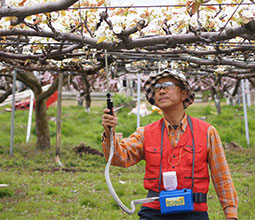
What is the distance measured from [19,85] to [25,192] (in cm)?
1322

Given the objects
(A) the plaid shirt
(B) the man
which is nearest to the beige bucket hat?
(B) the man

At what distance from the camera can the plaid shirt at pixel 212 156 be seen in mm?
2674

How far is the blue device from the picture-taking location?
2.47 m

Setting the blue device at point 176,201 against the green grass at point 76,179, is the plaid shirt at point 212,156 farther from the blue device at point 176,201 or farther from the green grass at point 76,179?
the green grass at point 76,179

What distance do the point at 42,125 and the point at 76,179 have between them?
286 cm

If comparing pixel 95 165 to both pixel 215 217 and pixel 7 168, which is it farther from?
pixel 215 217

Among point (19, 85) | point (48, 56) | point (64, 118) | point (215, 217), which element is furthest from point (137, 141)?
point (19, 85)

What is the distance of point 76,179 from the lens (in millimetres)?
7508

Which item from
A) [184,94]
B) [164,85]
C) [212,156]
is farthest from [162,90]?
[212,156]

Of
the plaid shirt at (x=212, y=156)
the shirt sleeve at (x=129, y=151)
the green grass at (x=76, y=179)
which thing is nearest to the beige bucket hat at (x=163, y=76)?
the plaid shirt at (x=212, y=156)

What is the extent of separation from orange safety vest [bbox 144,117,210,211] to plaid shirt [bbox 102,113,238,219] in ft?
0.16

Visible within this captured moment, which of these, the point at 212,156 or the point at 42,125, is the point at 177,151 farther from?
the point at 42,125

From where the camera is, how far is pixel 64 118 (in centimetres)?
1437

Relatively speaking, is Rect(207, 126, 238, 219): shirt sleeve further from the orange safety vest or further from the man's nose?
the man's nose
